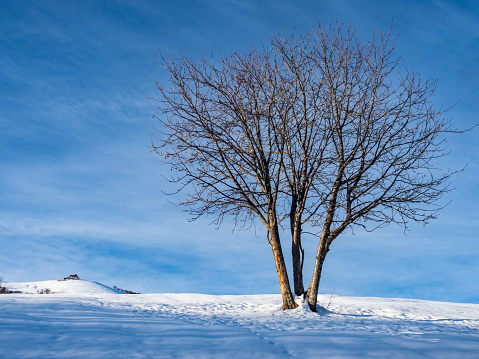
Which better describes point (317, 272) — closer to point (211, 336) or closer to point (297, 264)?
point (297, 264)

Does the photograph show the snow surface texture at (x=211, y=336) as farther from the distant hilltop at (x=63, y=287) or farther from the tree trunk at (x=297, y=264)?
the distant hilltop at (x=63, y=287)

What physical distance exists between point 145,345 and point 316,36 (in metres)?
9.95

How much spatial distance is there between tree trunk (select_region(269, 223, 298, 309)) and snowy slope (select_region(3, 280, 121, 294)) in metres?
12.1

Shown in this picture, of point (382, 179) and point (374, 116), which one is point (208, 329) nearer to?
point (382, 179)

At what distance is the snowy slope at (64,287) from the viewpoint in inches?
772

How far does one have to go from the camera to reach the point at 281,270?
35.6 feet

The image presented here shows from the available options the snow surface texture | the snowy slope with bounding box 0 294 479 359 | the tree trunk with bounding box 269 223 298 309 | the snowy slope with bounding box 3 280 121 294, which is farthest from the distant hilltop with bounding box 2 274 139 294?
the tree trunk with bounding box 269 223 298 309

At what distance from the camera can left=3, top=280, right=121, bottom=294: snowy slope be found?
19598 millimetres

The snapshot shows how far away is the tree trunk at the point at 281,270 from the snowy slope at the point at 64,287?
39.6 feet

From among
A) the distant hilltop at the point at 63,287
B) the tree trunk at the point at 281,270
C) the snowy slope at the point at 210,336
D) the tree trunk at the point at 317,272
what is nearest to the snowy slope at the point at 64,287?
the distant hilltop at the point at 63,287

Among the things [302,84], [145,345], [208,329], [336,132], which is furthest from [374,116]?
[145,345]

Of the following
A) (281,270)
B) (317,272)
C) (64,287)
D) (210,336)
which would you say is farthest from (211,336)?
(64,287)

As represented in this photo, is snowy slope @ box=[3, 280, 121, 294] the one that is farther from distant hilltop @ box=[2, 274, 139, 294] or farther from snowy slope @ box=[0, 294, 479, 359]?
snowy slope @ box=[0, 294, 479, 359]

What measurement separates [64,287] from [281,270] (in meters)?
14.1
